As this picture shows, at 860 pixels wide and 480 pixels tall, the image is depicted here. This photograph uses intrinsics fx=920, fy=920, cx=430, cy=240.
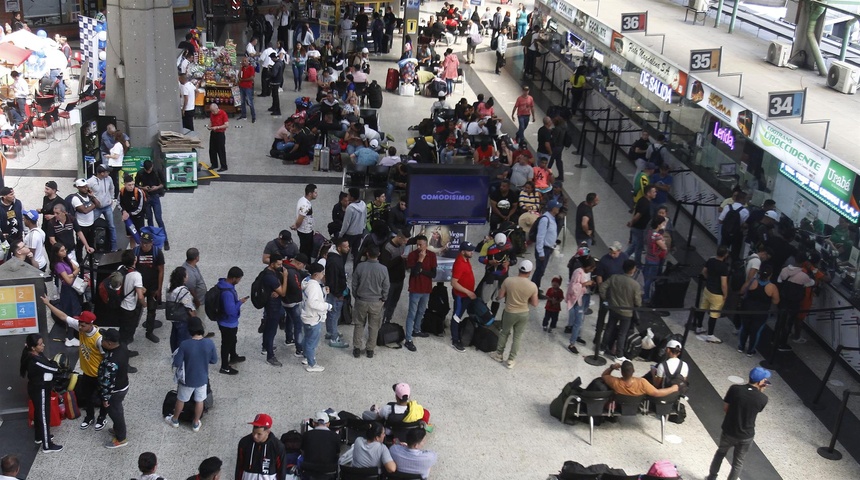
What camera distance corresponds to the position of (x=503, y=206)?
15.5 meters

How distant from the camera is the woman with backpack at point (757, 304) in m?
12.6

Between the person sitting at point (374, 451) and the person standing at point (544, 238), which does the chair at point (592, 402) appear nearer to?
the person sitting at point (374, 451)

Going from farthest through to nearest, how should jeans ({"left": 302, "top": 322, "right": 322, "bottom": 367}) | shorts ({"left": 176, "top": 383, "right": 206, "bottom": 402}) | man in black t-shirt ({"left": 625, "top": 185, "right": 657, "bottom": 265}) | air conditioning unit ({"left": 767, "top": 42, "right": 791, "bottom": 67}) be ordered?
air conditioning unit ({"left": 767, "top": 42, "right": 791, "bottom": 67})
man in black t-shirt ({"left": 625, "top": 185, "right": 657, "bottom": 265})
jeans ({"left": 302, "top": 322, "right": 322, "bottom": 367})
shorts ({"left": 176, "top": 383, "right": 206, "bottom": 402})

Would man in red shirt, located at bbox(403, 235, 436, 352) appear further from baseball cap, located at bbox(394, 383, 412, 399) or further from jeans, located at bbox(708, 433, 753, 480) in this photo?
jeans, located at bbox(708, 433, 753, 480)

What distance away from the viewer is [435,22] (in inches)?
1345

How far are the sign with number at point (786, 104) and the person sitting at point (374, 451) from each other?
26.1 ft

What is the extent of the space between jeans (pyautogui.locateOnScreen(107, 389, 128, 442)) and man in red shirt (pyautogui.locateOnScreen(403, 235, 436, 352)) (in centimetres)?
393

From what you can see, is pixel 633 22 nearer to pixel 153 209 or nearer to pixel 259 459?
pixel 153 209

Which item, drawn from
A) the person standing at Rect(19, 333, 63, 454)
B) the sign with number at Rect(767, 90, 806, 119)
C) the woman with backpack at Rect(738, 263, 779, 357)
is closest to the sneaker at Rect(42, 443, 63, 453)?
the person standing at Rect(19, 333, 63, 454)

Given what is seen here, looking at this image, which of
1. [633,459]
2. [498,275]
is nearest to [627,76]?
[498,275]

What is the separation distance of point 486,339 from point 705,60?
23.7ft

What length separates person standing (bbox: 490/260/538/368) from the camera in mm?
11508

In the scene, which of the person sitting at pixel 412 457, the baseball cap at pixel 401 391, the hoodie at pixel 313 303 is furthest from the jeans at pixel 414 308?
the person sitting at pixel 412 457

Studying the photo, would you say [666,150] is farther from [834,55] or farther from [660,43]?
[834,55]
